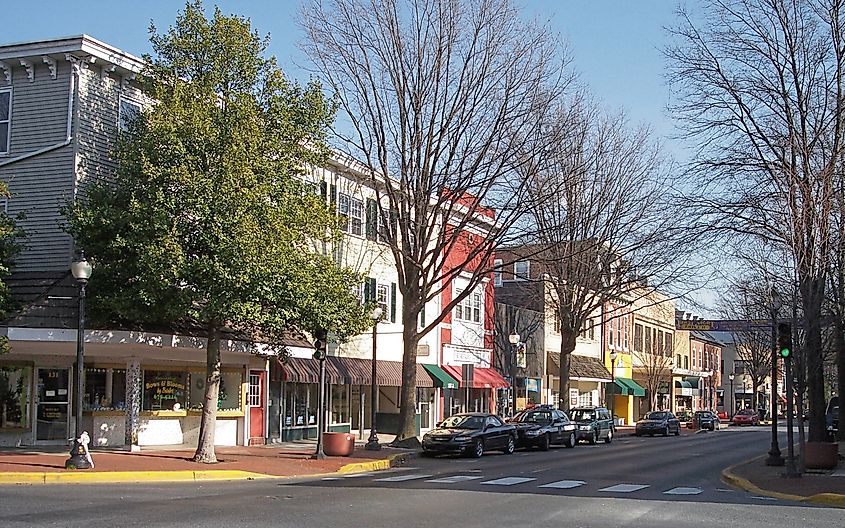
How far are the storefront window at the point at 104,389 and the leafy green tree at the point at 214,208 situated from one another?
323 cm

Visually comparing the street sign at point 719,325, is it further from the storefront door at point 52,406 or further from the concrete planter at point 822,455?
the storefront door at point 52,406

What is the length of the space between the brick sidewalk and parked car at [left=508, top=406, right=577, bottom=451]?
943 cm

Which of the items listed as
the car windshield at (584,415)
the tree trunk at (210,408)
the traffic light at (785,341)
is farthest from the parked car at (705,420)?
the tree trunk at (210,408)

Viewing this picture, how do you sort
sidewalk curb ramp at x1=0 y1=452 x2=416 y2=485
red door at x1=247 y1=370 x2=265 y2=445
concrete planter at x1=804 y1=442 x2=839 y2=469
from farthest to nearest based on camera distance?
red door at x1=247 y1=370 x2=265 y2=445
concrete planter at x1=804 y1=442 x2=839 y2=469
sidewalk curb ramp at x1=0 y1=452 x2=416 y2=485

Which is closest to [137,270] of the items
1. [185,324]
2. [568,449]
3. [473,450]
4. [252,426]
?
[185,324]

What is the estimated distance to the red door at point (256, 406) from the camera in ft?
103

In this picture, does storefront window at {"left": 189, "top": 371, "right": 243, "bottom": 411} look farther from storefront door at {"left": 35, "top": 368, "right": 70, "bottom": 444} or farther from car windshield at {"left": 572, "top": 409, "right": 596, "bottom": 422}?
car windshield at {"left": 572, "top": 409, "right": 596, "bottom": 422}

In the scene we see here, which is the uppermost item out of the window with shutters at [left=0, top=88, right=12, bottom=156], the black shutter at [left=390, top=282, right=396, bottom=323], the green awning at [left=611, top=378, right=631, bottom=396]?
the window with shutters at [left=0, top=88, right=12, bottom=156]

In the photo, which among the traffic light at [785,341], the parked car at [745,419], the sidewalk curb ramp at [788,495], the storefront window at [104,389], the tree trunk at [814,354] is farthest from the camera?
Answer: the parked car at [745,419]

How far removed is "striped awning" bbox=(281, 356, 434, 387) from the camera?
32.5 metres

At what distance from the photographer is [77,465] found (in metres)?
20.6

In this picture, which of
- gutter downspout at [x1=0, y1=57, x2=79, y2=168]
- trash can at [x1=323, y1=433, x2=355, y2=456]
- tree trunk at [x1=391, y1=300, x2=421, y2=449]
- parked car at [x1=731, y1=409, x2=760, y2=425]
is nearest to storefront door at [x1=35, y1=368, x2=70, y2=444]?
gutter downspout at [x1=0, y1=57, x2=79, y2=168]

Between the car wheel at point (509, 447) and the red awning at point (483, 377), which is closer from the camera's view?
the car wheel at point (509, 447)

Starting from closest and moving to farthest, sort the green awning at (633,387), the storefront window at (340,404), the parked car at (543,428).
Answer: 1. the parked car at (543,428)
2. the storefront window at (340,404)
3. the green awning at (633,387)
